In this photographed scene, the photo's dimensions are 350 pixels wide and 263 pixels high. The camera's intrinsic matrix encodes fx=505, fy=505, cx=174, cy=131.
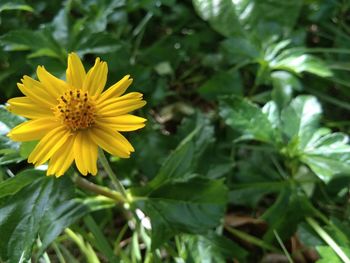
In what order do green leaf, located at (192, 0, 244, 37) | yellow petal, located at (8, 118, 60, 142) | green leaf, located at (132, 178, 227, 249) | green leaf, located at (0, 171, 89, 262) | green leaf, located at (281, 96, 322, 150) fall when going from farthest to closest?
green leaf, located at (192, 0, 244, 37) < green leaf, located at (281, 96, 322, 150) < green leaf, located at (132, 178, 227, 249) < green leaf, located at (0, 171, 89, 262) < yellow petal, located at (8, 118, 60, 142)

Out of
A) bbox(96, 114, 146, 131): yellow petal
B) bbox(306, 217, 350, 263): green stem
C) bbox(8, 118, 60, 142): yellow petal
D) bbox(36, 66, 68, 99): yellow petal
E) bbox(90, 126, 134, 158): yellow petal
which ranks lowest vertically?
bbox(306, 217, 350, 263): green stem

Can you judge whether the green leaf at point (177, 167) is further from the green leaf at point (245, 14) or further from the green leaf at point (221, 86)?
the green leaf at point (245, 14)

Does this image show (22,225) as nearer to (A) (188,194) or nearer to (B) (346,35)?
(A) (188,194)

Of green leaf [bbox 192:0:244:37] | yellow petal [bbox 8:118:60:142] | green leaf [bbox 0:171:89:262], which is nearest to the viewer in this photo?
yellow petal [bbox 8:118:60:142]

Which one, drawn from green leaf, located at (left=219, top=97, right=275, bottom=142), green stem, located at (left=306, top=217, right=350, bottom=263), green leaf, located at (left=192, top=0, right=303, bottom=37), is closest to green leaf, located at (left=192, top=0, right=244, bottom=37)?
green leaf, located at (left=192, top=0, right=303, bottom=37)

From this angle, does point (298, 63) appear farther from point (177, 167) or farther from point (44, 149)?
point (44, 149)

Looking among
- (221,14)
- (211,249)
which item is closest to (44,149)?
(211,249)

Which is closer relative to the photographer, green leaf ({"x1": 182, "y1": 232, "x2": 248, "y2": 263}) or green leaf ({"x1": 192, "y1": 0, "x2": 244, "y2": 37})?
green leaf ({"x1": 182, "y1": 232, "x2": 248, "y2": 263})

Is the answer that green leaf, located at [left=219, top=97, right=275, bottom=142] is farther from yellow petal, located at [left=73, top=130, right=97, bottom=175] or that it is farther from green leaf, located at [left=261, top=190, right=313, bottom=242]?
yellow petal, located at [left=73, top=130, right=97, bottom=175]
